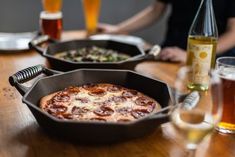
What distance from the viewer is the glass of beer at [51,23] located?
1878 millimetres

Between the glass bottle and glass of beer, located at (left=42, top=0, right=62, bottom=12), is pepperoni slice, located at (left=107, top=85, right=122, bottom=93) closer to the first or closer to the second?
the glass bottle

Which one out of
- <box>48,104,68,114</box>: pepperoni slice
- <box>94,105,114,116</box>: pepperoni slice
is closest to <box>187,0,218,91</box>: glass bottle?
<box>94,105,114,116</box>: pepperoni slice

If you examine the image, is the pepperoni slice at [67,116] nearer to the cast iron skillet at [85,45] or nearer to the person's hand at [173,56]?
the cast iron skillet at [85,45]

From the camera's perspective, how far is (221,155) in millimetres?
Answer: 916

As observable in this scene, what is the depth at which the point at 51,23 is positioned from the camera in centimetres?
188

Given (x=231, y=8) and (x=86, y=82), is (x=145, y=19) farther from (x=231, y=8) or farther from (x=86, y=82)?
(x=86, y=82)

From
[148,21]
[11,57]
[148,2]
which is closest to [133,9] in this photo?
[148,2]

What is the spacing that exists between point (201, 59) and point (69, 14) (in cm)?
224

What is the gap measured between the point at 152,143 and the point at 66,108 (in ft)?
0.82

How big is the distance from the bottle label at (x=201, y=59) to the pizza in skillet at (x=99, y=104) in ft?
0.73

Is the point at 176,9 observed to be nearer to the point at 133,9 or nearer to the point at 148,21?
the point at 148,21

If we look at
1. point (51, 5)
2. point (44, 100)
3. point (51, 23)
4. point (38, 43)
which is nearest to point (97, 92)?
point (44, 100)

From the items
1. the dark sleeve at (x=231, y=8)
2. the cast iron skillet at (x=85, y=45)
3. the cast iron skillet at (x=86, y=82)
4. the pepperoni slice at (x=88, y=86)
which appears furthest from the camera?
the dark sleeve at (x=231, y=8)

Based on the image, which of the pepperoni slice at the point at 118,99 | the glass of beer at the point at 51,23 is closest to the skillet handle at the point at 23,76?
the pepperoni slice at the point at 118,99
